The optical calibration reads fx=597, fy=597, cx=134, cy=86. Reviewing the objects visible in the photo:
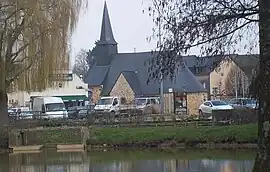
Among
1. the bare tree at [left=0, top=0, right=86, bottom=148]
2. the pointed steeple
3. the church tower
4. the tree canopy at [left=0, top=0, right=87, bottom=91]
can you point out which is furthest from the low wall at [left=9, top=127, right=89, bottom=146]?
the pointed steeple

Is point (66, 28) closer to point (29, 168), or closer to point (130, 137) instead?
point (130, 137)

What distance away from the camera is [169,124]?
35500 millimetres

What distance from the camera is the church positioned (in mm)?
69938

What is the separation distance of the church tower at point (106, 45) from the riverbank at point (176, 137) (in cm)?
5594

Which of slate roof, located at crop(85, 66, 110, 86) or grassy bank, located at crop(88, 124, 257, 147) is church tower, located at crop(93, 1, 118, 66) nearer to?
slate roof, located at crop(85, 66, 110, 86)

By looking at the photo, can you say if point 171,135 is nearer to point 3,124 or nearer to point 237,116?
point 237,116

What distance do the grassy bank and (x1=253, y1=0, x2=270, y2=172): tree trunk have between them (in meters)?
22.1

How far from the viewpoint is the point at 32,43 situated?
32594mm

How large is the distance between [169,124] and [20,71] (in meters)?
9.26

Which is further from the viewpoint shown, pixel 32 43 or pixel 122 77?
pixel 122 77

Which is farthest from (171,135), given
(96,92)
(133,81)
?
(96,92)

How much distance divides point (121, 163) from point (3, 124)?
13728 millimetres

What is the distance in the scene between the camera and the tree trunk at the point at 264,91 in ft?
24.3

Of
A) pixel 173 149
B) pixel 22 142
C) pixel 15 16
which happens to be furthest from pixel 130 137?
pixel 15 16
